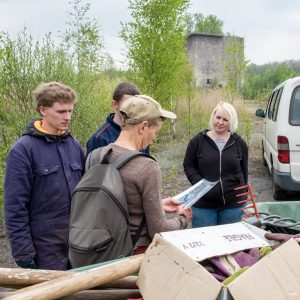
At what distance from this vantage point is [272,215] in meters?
3.10

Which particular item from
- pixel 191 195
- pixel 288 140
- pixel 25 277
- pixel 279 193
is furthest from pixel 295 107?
pixel 25 277

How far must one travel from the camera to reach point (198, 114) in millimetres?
14859

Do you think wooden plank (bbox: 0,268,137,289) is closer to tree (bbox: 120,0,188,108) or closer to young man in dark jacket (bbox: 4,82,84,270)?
young man in dark jacket (bbox: 4,82,84,270)

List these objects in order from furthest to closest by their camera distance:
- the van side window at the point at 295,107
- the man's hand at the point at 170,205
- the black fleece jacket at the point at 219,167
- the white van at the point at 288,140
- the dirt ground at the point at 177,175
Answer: the van side window at the point at 295,107, the white van at the point at 288,140, the dirt ground at the point at 177,175, the black fleece jacket at the point at 219,167, the man's hand at the point at 170,205

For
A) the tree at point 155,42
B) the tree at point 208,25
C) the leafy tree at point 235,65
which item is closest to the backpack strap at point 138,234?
the tree at point 155,42

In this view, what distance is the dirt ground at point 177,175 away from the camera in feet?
18.5

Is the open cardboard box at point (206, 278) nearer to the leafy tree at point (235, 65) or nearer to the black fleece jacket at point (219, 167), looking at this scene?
the black fleece jacket at point (219, 167)

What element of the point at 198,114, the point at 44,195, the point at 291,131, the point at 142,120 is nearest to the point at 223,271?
the point at 142,120

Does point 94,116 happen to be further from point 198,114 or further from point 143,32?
point 198,114

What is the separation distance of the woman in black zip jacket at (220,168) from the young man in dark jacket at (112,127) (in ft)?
2.67

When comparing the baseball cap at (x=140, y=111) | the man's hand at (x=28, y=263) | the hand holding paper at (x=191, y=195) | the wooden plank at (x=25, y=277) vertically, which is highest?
the baseball cap at (x=140, y=111)

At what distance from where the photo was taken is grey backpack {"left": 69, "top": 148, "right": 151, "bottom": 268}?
2029 millimetres

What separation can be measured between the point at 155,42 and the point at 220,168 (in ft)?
28.9

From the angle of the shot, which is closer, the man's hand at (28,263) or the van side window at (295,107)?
the man's hand at (28,263)
